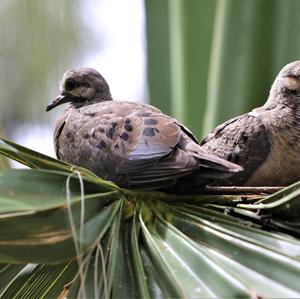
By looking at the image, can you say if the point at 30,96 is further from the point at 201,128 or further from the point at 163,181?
the point at 163,181

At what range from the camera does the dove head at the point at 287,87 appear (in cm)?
314

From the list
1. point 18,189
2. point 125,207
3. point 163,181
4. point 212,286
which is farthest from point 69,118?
point 212,286

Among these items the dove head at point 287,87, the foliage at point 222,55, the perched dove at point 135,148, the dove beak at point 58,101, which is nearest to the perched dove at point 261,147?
the dove head at point 287,87

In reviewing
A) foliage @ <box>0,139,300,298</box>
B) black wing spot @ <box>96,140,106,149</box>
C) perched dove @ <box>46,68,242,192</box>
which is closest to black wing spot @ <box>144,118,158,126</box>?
perched dove @ <box>46,68,242,192</box>

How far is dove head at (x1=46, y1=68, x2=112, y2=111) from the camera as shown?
3.34m

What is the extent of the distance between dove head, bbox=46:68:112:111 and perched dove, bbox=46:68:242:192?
284 millimetres

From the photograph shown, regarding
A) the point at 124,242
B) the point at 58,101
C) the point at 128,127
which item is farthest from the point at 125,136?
the point at 58,101

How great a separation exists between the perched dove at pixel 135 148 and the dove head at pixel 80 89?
284 millimetres

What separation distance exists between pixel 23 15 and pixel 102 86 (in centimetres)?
61

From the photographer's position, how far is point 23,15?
3.68m

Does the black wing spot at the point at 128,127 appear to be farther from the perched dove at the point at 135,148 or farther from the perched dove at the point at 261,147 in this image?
the perched dove at the point at 261,147

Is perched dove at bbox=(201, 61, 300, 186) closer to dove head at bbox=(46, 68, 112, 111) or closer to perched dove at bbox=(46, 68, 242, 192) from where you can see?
perched dove at bbox=(46, 68, 242, 192)

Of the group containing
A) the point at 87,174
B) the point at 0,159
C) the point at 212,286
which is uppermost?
the point at 87,174

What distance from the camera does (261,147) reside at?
3033 millimetres
